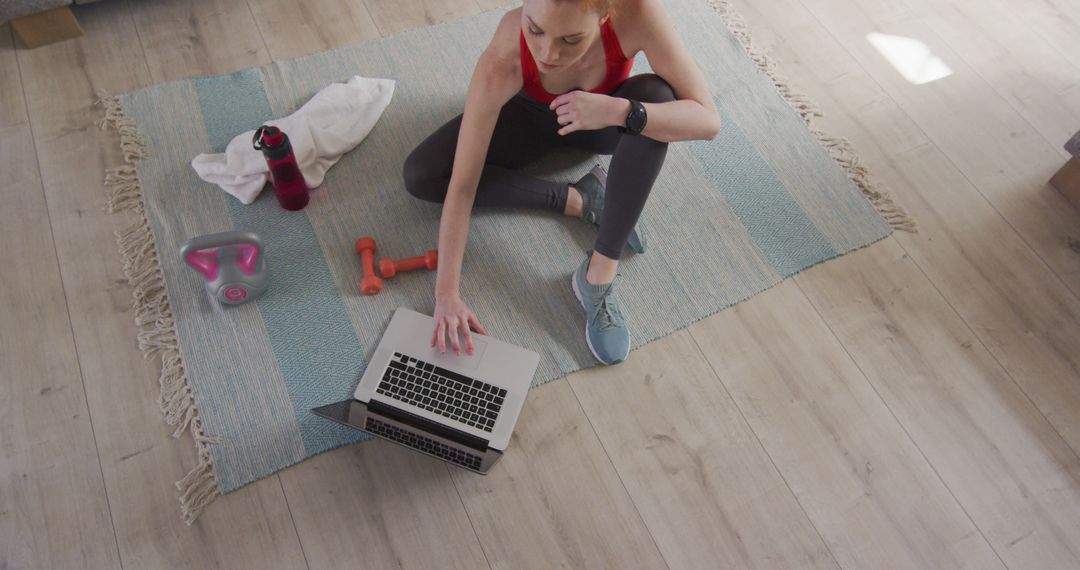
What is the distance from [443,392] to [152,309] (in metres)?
0.61

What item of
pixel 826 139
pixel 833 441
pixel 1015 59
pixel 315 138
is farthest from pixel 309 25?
pixel 1015 59

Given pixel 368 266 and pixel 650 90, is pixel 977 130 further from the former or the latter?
pixel 368 266

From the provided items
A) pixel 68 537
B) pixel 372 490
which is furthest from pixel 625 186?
pixel 68 537

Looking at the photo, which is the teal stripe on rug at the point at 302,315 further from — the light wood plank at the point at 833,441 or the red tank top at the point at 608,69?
the light wood plank at the point at 833,441

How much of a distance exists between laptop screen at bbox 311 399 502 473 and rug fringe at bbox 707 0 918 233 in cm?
105

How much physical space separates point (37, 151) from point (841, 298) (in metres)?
1.77

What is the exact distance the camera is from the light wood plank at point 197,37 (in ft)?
Result: 5.52

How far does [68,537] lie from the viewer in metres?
1.14

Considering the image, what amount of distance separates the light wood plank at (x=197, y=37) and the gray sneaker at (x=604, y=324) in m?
1.02

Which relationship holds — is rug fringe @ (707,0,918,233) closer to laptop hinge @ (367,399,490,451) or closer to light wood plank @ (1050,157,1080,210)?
light wood plank @ (1050,157,1080,210)

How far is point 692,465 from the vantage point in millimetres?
1269

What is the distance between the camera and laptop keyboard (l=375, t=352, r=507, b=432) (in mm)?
1220

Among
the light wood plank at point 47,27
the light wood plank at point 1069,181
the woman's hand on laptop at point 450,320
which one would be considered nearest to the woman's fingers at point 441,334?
the woman's hand on laptop at point 450,320

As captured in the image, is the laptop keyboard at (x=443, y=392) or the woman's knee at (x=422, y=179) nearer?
the laptop keyboard at (x=443, y=392)
